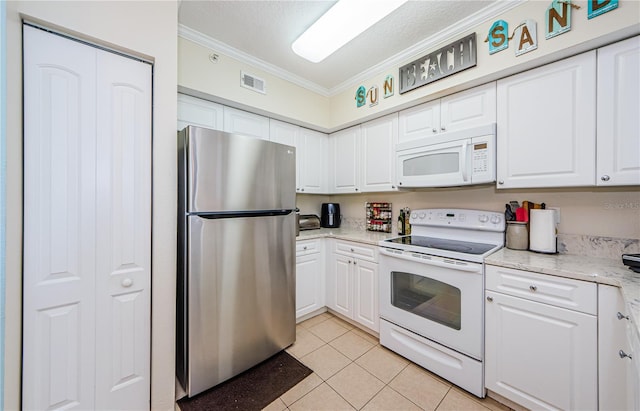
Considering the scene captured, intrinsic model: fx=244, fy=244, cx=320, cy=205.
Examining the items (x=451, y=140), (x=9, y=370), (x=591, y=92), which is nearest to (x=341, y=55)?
(x=451, y=140)

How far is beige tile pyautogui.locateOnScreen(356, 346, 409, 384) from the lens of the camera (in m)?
1.76

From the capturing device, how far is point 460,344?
160 centimetres

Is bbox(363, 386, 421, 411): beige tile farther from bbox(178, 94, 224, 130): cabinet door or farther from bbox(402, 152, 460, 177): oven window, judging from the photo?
bbox(178, 94, 224, 130): cabinet door

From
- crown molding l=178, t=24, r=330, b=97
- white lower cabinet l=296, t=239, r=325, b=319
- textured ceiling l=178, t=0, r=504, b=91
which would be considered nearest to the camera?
textured ceiling l=178, t=0, r=504, b=91

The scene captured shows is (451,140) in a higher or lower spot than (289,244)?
higher

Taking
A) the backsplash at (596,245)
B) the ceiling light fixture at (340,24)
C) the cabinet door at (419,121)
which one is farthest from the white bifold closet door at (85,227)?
the backsplash at (596,245)

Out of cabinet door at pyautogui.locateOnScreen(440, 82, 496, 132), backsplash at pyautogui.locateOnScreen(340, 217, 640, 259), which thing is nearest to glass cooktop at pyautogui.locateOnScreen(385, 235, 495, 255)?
backsplash at pyautogui.locateOnScreen(340, 217, 640, 259)

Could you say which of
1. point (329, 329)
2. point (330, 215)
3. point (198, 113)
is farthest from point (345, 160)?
point (329, 329)

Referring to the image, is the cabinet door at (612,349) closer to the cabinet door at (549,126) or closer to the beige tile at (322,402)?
the cabinet door at (549,126)

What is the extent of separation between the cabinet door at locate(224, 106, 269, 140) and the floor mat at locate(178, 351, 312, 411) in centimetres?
201

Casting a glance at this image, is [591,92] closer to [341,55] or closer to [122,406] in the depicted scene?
[341,55]

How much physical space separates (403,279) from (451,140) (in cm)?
117

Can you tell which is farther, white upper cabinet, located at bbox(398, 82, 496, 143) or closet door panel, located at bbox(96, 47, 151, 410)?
white upper cabinet, located at bbox(398, 82, 496, 143)

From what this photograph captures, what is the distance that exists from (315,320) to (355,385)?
3.05 ft
